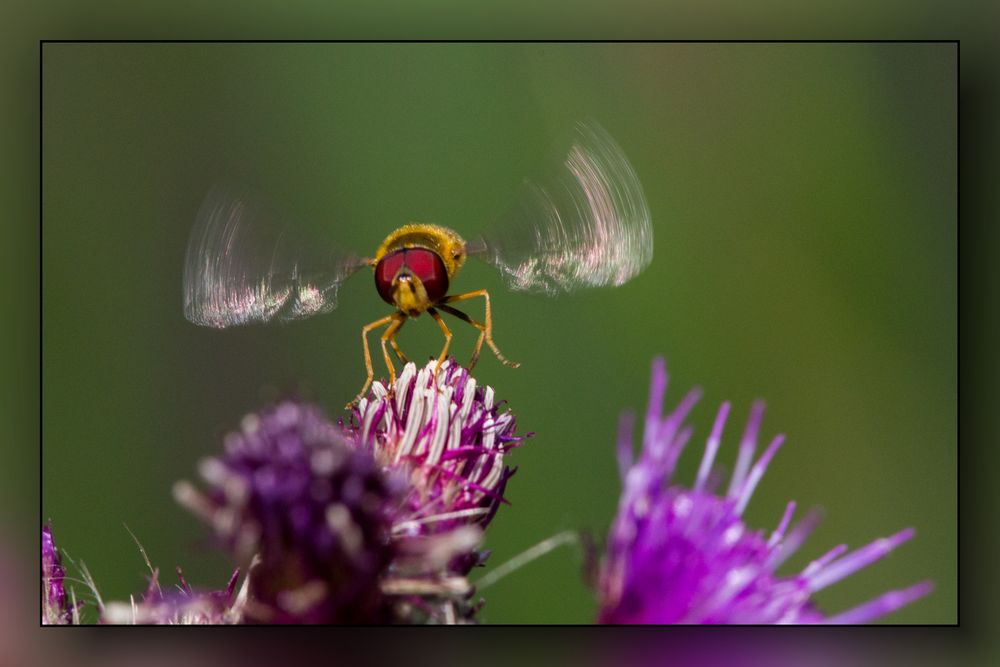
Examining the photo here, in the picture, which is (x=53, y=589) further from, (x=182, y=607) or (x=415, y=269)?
(x=415, y=269)

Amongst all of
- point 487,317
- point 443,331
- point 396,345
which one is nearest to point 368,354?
point 396,345

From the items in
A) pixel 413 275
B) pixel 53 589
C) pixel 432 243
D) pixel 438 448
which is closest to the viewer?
pixel 438 448

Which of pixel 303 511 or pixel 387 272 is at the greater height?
pixel 387 272

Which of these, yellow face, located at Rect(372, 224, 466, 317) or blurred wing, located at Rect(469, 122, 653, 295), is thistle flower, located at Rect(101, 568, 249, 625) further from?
blurred wing, located at Rect(469, 122, 653, 295)

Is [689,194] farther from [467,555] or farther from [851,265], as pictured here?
[467,555]

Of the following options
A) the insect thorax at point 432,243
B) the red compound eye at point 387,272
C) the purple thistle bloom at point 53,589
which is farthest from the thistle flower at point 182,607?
the insect thorax at point 432,243

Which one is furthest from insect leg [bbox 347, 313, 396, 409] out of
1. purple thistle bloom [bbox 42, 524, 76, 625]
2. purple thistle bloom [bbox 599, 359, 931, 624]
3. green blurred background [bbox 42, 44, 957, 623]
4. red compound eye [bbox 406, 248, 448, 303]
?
purple thistle bloom [bbox 42, 524, 76, 625]

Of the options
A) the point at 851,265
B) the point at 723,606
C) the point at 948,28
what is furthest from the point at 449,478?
the point at 948,28
